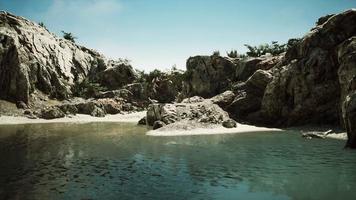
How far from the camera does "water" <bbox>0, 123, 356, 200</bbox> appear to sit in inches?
597

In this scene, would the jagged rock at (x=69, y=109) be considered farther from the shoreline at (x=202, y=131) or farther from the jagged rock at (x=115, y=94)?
the shoreline at (x=202, y=131)

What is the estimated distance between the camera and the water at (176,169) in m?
15.2

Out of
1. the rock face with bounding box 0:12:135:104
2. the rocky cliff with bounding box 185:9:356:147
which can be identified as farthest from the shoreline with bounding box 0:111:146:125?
the rocky cliff with bounding box 185:9:356:147

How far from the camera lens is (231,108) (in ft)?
170

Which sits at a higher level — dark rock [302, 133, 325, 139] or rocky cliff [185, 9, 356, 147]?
rocky cliff [185, 9, 356, 147]

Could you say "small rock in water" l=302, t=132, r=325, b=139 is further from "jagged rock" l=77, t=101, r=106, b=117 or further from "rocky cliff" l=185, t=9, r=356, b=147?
"jagged rock" l=77, t=101, r=106, b=117

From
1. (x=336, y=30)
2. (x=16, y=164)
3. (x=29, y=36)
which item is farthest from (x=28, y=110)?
(x=336, y=30)

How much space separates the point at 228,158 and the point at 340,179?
7.91m

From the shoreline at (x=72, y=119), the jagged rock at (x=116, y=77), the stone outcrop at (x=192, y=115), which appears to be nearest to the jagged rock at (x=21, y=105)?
the shoreline at (x=72, y=119)

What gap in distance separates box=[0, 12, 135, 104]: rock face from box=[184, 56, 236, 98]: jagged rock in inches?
974

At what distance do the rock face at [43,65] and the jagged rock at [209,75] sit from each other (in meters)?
24.7

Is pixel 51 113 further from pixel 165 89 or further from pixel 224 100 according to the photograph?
pixel 165 89

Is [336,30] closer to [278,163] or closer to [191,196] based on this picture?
[278,163]

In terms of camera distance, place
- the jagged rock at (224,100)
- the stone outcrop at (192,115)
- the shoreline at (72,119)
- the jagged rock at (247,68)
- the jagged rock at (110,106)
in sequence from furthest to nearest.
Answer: the jagged rock at (110,106) → the jagged rock at (247,68) → the jagged rock at (224,100) → the shoreline at (72,119) → the stone outcrop at (192,115)
